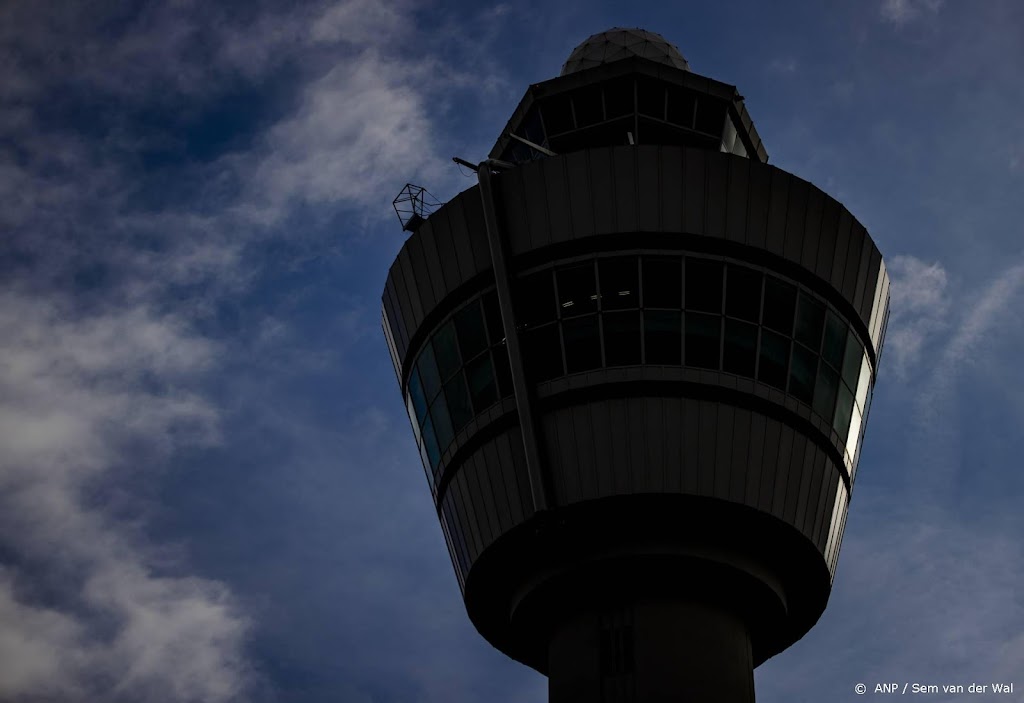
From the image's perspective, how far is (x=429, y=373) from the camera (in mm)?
30156

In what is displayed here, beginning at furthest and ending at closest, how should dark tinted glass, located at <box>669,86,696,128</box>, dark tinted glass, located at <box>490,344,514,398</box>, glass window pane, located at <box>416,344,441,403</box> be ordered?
dark tinted glass, located at <box>669,86,696,128</box> < glass window pane, located at <box>416,344,441,403</box> < dark tinted glass, located at <box>490,344,514,398</box>

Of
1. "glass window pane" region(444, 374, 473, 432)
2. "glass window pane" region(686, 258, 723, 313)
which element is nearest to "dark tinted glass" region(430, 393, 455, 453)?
"glass window pane" region(444, 374, 473, 432)

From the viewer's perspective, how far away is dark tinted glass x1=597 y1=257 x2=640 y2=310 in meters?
27.5

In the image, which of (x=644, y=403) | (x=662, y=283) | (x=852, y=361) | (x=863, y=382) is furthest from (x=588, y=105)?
(x=644, y=403)

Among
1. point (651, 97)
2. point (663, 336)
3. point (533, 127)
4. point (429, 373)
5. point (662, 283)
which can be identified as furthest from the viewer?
point (533, 127)

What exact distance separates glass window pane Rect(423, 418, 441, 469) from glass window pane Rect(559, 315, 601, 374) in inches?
193

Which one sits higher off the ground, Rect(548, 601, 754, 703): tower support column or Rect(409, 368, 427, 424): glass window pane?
Rect(409, 368, 427, 424): glass window pane

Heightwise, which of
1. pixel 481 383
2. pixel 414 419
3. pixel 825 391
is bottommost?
pixel 825 391

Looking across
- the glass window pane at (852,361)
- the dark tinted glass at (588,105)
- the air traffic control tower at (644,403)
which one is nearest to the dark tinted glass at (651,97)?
the dark tinted glass at (588,105)

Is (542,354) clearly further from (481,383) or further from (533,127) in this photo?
(533,127)

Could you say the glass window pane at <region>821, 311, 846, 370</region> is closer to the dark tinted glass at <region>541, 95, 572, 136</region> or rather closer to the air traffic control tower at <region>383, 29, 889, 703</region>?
the air traffic control tower at <region>383, 29, 889, 703</region>

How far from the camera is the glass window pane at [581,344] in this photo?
27.3 metres

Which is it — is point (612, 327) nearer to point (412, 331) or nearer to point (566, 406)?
point (566, 406)

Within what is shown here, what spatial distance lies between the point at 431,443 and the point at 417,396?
1.45m
